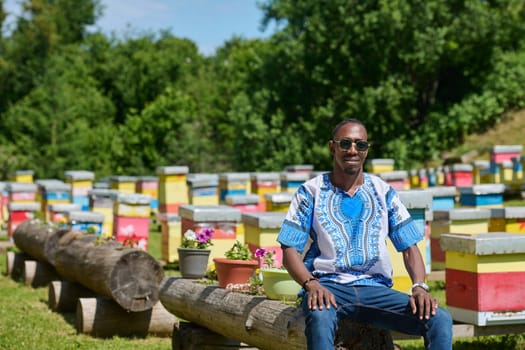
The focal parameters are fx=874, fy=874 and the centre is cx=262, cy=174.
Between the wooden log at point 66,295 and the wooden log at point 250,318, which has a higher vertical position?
the wooden log at point 250,318

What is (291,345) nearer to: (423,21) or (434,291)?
(434,291)

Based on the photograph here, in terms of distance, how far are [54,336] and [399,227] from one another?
4298 millimetres

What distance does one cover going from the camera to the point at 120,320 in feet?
26.6

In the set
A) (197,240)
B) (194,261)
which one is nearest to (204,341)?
(194,261)

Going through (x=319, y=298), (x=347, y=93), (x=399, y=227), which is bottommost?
(x=319, y=298)

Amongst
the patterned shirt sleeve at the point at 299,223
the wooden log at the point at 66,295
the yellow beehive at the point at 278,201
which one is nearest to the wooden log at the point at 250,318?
the patterned shirt sleeve at the point at 299,223

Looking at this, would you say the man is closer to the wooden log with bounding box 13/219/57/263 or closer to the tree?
the wooden log with bounding box 13/219/57/263

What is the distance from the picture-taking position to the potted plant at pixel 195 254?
6.60m

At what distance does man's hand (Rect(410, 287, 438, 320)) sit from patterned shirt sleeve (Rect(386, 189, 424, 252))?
44 cm

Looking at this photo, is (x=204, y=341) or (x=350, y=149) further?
(x=204, y=341)

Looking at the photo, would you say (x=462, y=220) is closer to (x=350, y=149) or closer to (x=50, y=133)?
(x=350, y=149)

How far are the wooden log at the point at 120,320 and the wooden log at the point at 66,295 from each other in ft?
3.82

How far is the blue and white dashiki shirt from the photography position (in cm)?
441

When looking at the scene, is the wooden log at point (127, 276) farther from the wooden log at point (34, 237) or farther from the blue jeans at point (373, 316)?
the blue jeans at point (373, 316)
